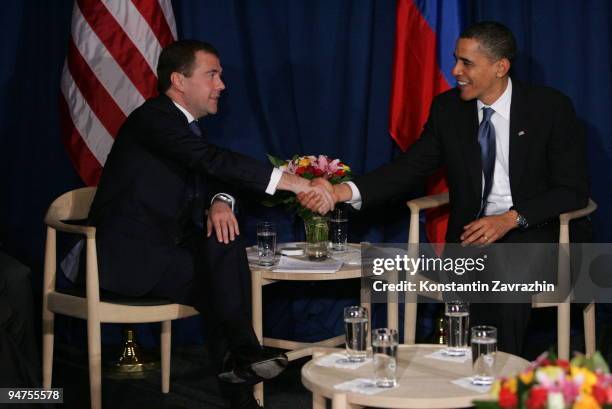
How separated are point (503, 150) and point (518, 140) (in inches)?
3.1

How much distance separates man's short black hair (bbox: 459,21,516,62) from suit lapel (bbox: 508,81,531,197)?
21 cm

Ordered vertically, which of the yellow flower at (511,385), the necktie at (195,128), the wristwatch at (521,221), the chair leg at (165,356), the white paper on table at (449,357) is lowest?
the chair leg at (165,356)

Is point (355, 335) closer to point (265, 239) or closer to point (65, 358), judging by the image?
point (265, 239)

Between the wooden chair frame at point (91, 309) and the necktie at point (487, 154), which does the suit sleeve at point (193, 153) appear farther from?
the necktie at point (487, 154)

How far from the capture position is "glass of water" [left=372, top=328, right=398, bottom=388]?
2838mm

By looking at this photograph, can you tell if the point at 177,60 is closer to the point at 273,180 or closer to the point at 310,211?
the point at 273,180

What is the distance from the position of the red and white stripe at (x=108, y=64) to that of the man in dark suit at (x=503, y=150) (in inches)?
44.5

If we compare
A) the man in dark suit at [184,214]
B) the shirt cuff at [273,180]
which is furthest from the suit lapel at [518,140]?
the shirt cuff at [273,180]

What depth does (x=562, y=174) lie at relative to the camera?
4.16 meters

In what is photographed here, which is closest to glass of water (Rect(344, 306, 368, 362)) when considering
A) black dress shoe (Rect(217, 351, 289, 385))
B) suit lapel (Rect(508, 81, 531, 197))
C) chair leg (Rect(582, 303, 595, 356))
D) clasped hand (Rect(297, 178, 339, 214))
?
black dress shoe (Rect(217, 351, 289, 385))

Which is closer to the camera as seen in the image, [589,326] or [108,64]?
[589,326]

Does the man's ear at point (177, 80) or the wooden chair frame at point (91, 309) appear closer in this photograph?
the wooden chair frame at point (91, 309)

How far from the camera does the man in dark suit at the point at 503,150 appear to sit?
412 cm

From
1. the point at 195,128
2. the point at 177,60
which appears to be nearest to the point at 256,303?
the point at 195,128
